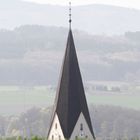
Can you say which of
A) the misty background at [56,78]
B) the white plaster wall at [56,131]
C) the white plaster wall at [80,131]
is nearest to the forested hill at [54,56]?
the misty background at [56,78]

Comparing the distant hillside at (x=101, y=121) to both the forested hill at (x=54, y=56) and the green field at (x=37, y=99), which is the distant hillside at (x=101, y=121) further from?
the forested hill at (x=54, y=56)

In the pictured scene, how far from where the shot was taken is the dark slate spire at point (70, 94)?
33344 mm

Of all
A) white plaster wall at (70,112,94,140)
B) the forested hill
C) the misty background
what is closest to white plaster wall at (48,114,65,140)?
white plaster wall at (70,112,94,140)

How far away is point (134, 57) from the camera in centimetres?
16450

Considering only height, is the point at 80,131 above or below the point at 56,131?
above

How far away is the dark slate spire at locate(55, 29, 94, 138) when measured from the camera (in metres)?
33.3

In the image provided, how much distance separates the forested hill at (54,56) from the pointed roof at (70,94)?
3783 inches

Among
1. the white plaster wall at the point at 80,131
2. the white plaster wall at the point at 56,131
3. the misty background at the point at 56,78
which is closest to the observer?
the white plaster wall at the point at 80,131

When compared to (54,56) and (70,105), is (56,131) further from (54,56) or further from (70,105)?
(54,56)

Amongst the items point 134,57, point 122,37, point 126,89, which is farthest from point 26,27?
point 126,89

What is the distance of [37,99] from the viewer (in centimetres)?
10531

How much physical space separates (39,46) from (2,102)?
63.1m

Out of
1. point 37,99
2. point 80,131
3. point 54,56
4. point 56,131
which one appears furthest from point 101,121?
point 54,56

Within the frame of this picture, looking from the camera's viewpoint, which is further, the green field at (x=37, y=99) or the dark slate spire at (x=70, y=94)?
the green field at (x=37, y=99)
